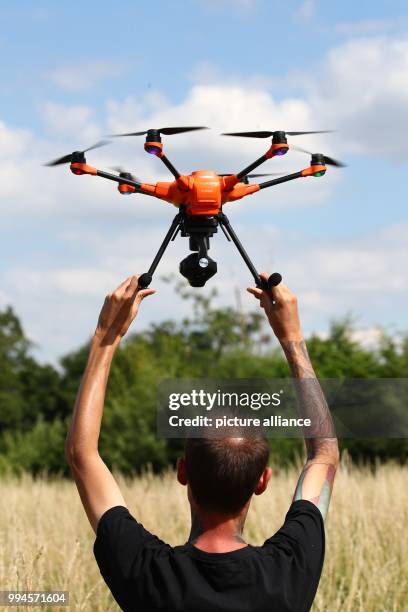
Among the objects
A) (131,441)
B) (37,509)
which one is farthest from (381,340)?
(37,509)

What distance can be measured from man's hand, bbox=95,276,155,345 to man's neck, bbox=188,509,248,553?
0.57 metres

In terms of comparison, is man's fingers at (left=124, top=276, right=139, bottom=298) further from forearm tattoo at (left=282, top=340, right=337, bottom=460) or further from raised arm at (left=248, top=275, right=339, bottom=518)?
forearm tattoo at (left=282, top=340, right=337, bottom=460)

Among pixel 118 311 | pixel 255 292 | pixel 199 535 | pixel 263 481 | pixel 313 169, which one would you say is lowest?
pixel 199 535

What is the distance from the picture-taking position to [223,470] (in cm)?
233

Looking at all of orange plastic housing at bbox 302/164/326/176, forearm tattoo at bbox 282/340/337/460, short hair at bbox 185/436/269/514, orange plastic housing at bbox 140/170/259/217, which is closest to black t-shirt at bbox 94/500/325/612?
short hair at bbox 185/436/269/514

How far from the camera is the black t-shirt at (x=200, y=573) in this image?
2.24 metres

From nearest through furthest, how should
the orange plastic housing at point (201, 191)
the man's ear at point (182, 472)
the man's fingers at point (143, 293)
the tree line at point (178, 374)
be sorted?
the man's ear at point (182, 472) < the man's fingers at point (143, 293) < the orange plastic housing at point (201, 191) < the tree line at point (178, 374)

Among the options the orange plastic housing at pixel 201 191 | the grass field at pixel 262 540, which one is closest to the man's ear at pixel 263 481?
the orange plastic housing at pixel 201 191

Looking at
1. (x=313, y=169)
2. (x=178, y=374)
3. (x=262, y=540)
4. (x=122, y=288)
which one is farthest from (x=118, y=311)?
(x=178, y=374)

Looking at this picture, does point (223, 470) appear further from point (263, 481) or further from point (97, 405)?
point (97, 405)

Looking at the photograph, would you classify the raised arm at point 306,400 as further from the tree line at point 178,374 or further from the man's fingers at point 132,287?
the tree line at point 178,374

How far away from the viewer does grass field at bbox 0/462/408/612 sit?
5.56 meters

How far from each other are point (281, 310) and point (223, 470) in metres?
0.62

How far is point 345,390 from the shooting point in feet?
57.2
